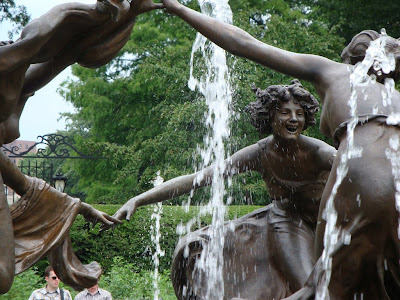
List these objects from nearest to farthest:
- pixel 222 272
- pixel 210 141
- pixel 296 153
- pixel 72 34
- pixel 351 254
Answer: pixel 351 254 → pixel 72 34 → pixel 296 153 → pixel 222 272 → pixel 210 141

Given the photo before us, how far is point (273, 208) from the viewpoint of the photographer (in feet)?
18.3

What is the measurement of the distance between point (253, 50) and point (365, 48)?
2.05 feet

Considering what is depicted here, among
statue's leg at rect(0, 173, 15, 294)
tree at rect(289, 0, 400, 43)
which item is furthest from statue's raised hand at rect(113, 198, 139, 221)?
tree at rect(289, 0, 400, 43)

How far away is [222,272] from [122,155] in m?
12.0

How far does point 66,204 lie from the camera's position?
4.82 meters

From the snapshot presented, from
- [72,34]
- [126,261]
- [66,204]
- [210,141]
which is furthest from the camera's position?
[210,141]

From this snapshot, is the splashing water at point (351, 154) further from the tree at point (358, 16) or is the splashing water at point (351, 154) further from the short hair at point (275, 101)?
the tree at point (358, 16)

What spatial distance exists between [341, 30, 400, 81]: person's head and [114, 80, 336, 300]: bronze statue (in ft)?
3.62

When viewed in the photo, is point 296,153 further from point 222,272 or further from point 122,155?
point 122,155

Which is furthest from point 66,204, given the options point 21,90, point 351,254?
point 351,254

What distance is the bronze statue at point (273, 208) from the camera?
5.16 metres

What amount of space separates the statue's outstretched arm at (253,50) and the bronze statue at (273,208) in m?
1.07

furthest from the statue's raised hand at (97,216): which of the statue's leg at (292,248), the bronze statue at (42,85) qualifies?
the statue's leg at (292,248)

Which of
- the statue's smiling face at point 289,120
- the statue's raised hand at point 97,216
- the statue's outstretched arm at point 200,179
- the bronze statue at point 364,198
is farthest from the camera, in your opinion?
the statue's outstretched arm at point 200,179
